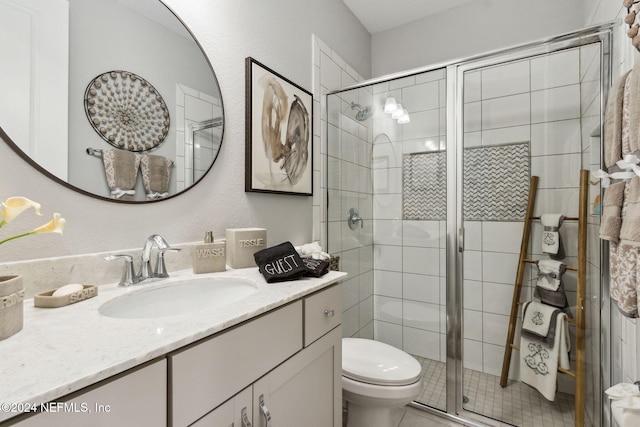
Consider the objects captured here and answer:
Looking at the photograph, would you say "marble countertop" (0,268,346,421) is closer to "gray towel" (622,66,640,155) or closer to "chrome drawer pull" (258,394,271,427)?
"chrome drawer pull" (258,394,271,427)

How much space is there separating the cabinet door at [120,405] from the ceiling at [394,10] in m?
2.51

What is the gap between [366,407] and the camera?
134 centimetres

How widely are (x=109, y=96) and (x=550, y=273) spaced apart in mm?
2008

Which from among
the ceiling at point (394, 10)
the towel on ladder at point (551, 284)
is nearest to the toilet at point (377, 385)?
the towel on ladder at point (551, 284)

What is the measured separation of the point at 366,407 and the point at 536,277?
1109mm

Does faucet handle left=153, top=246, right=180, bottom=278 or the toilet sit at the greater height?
faucet handle left=153, top=246, right=180, bottom=278

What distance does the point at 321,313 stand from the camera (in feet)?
3.27

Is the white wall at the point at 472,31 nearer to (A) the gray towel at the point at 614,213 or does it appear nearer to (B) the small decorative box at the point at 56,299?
(A) the gray towel at the point at 614,213

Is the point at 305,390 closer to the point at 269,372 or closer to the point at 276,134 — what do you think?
the point at 269,372

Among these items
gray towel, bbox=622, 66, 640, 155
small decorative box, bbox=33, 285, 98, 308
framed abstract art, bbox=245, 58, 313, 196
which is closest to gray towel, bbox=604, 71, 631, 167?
gray towel, bbox=622, 66, 640, 155

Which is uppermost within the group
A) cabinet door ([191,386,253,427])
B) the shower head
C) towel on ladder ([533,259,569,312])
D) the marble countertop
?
the shower head

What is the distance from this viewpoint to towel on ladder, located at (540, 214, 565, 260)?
4.80 ft

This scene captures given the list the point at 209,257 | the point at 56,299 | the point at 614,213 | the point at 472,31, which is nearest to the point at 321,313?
the point at 209,257

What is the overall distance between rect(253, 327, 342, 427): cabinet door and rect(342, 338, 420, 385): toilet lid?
243mm
